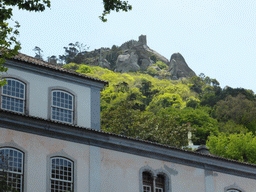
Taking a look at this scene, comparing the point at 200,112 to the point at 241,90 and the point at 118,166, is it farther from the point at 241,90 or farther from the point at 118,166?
the point at 118,166

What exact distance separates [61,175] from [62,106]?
4.43 m

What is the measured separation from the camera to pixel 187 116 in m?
85.1

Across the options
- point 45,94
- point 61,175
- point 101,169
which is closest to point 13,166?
point 61,175

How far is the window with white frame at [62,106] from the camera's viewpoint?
25.2 metres

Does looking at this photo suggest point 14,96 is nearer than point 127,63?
Yes

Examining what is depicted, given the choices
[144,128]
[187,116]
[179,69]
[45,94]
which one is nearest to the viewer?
[45,94]

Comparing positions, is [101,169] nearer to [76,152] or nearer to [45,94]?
[76,152]

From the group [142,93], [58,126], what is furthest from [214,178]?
[142,93]

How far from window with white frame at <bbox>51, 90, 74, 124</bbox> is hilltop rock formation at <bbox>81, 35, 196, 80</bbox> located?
476 ft

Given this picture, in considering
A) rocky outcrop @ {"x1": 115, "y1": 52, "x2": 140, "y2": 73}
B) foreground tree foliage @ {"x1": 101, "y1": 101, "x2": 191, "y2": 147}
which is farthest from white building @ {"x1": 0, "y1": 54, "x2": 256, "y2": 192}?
rocky outcrop @ {"x1": 115, "y1": 52, "x2": 140, "y2": 73}

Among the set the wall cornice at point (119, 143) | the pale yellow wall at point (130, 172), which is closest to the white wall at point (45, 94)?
the wall cornice at point (119, 143)

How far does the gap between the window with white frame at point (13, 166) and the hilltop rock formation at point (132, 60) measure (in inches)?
5888

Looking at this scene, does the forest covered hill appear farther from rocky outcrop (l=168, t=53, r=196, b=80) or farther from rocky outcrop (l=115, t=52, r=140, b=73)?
rocky outcrop (l=115, t=52, r=140, b=73)

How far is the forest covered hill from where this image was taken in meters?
52.4
